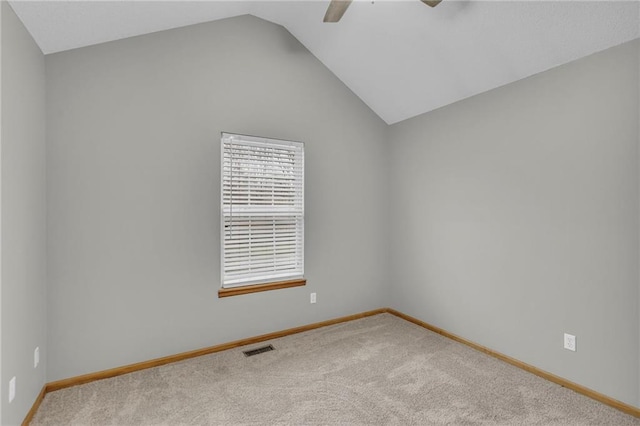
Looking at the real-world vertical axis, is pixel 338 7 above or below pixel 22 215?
above

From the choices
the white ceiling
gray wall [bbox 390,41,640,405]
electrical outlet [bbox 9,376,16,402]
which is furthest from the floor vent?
the white ceiling

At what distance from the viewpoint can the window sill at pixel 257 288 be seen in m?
3.03

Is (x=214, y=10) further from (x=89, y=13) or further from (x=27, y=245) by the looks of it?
(x=27, y=245)

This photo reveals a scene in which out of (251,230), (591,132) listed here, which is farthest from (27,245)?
(591,132)

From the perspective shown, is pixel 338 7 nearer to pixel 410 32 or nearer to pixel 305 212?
pixel 410 32

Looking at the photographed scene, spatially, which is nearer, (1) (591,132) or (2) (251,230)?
(1) (591,132)

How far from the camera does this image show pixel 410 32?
273cm

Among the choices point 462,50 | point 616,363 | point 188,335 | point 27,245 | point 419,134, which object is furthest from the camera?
point 419,134

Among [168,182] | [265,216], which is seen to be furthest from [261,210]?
[168,182]

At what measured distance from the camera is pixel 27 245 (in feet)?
6.55

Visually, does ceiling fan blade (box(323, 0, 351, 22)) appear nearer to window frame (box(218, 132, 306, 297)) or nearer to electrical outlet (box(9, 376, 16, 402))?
window frame (box(218, 132, 306, 297))

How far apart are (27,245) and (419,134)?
350 cm

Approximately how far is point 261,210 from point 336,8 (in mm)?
1853

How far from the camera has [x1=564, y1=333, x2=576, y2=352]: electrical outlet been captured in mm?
2386
